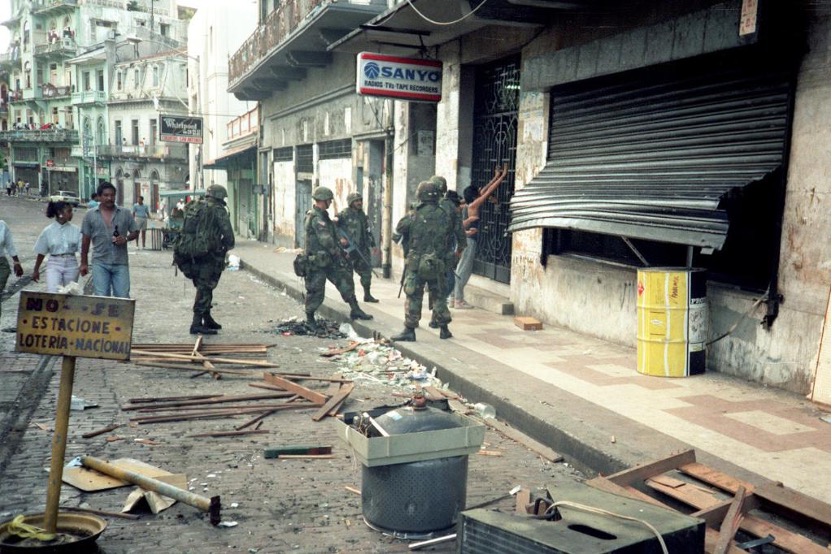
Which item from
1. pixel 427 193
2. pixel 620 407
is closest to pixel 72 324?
pixel 620 407

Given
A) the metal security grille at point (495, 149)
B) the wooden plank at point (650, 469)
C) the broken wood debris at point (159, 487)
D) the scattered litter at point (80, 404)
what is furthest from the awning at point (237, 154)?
the wooden plank at point (650, 469)

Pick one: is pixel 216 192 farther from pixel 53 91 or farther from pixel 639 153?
pixel 53 91

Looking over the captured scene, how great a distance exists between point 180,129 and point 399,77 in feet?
72.9

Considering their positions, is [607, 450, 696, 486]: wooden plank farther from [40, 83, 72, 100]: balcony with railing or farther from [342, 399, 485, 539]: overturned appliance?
[40, 83, 72, 100]: balcony with railing

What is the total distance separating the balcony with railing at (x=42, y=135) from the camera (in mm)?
65562

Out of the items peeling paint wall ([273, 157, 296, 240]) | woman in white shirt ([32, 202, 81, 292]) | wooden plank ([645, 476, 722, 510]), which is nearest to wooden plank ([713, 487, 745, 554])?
wooden plank ([645, 476, 722, 510])

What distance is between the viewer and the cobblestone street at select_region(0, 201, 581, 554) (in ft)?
12.6

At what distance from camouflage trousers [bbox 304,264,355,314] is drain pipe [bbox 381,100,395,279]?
16.2 ft

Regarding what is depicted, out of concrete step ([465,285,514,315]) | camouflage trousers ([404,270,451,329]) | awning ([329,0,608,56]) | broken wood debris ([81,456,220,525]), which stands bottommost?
broken wood debris ([81,456,220,525])

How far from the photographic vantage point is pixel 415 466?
→ 148 inches

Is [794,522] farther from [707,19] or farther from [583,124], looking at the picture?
[583,124]

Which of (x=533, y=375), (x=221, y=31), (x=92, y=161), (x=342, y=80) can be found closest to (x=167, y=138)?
(x=221, y=31)

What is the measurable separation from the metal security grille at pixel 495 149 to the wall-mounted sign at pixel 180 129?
73.1 feet

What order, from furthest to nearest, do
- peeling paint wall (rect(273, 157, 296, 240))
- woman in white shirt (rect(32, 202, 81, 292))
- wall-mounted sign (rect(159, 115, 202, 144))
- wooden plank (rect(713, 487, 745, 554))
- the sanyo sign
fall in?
1. wall-mounted sign (rect(159, 115, 202, 144))
2. peeling paint wall (rect(273, 157, 296, 240))
3. the sanyo sign
4. woman in white shirt (rect(32, 202, 81, 292))
5. wooden plank (rect(713, 487, 745, 554))
